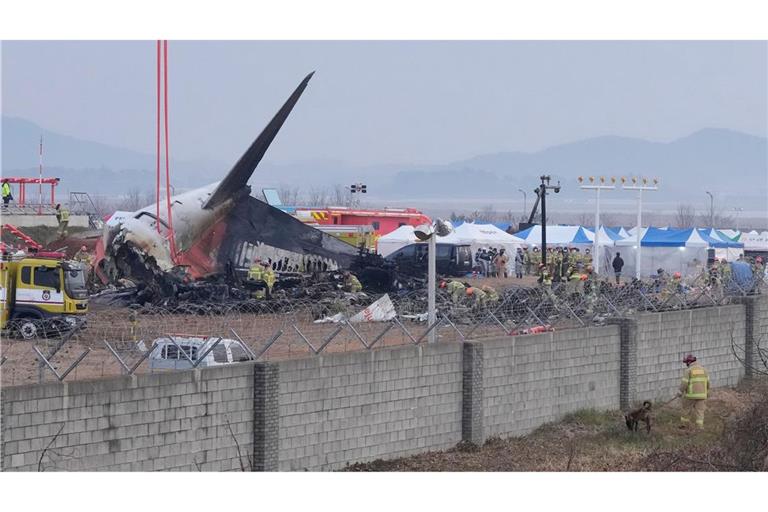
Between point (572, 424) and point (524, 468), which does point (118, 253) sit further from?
point (524, 468)

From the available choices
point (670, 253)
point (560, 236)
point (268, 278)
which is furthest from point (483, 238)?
point (268, 278)

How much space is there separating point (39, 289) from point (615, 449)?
45.8 ft

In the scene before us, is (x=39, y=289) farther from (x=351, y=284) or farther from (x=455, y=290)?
(x=351, y=284)

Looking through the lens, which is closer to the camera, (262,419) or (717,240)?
(262,419)

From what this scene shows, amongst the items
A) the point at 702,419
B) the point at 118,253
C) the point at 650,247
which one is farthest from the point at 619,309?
the point at 650,247

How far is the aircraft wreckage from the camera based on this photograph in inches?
1603

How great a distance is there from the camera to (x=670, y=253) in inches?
2409

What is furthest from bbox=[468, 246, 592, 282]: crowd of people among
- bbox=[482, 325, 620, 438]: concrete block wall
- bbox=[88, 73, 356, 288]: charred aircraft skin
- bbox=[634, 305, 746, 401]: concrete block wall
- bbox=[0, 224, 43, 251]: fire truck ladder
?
bbox=[482, 325, 620, 438]: concrete block wall

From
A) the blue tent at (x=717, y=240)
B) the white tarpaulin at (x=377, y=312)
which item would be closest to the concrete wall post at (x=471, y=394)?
the white tarpaulin at (x=377, y=312)

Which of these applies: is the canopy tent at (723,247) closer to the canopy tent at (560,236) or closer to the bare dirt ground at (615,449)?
the canopy tent at (560,236)

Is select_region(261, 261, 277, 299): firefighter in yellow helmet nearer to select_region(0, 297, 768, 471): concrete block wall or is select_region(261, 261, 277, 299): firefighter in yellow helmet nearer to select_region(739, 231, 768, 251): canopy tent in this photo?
select_region(0, 297, 768, 471): concrete block wall

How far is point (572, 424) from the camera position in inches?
940

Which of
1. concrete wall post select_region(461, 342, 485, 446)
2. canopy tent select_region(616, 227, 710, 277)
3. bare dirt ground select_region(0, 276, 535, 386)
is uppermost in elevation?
canopy tent select_region(616, 227, 710, 277)

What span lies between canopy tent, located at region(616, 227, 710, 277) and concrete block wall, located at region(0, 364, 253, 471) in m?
44.7
